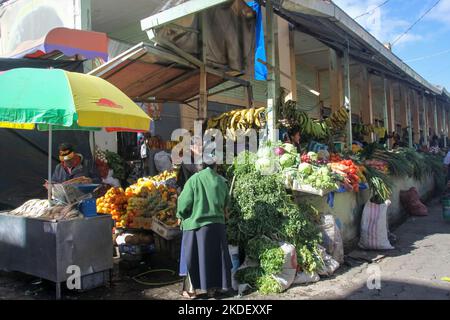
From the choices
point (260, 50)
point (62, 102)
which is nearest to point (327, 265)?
point (260, 50)

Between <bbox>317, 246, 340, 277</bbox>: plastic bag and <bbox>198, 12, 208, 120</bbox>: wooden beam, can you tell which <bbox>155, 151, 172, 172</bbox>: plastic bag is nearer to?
<bbox>198, 12, 208, 120</bbox>: wooden beam

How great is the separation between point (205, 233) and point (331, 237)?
6.99 ft

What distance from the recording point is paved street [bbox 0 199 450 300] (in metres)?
4.84

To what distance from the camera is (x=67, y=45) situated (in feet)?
25.9

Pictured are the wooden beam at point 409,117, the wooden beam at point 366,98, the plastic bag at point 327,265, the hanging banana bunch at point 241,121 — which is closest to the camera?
the plastic bag at point 327,265

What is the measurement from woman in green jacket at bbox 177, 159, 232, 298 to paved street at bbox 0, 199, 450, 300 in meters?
0.42

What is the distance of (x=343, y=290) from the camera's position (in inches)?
197

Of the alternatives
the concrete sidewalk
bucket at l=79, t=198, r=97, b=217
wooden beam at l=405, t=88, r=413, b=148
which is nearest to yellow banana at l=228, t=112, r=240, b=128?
bucket at l=79, t=198, r=97, b=217

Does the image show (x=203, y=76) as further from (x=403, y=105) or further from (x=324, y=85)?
(x=403, y=105)

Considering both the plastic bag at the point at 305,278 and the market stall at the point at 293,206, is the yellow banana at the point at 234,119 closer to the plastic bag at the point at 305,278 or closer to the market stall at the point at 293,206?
the market stall at the point at 293,206

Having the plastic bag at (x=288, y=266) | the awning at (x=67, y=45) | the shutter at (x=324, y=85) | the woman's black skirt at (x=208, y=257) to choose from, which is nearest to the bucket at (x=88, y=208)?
the woman's black skirt at (x=208, y=257)

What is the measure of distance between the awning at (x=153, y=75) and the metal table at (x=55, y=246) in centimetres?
266

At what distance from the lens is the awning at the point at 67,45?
772 centimetres
